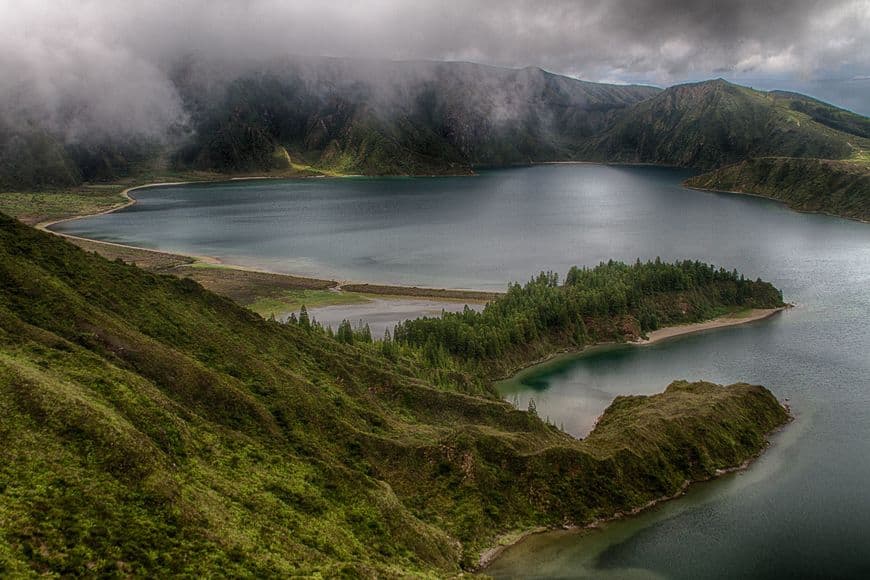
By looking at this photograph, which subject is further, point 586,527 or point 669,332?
point 669,332

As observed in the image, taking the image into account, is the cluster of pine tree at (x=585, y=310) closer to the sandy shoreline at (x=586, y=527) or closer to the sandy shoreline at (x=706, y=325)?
the sandy shoreline at (x=706, y=325)

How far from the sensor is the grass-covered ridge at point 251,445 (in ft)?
153

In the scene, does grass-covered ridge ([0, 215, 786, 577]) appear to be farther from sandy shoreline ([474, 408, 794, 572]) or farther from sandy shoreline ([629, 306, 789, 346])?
sandy shoreline ([629, 306, 789, 346])

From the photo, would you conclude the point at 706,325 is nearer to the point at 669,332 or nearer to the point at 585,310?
the point at 669,332

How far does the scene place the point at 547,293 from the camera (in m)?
157

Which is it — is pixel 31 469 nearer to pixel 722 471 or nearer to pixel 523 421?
pixel 523 421

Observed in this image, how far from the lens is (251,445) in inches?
2657

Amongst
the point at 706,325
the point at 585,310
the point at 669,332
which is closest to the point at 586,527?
the point at 585,310

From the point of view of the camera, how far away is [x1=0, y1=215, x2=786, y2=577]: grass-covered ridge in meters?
46.5

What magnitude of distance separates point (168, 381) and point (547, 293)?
102 meters

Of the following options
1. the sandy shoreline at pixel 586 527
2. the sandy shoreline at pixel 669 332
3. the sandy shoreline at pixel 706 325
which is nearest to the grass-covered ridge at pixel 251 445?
the sandy shoreline at pixel 586 527

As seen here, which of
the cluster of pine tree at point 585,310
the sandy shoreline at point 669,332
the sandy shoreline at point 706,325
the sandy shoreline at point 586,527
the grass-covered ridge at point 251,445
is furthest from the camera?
the sandy shoreline at point 706,325

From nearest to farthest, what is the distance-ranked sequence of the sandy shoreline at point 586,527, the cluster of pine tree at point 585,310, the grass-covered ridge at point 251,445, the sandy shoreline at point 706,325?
the grass-covered ridge at point 251,445 → the sandy shoreline at point 586,527 → the cluster of pine tree at point 585,310 → the sandy shoreline at point 706,325

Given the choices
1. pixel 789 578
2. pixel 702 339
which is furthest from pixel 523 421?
pixel 702 339
